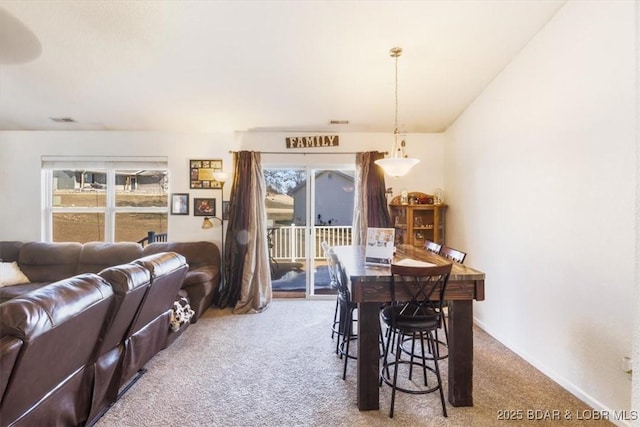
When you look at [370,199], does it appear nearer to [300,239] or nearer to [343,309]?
[300,239]

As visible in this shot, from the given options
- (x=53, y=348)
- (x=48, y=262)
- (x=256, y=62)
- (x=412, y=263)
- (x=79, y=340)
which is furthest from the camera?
(x=48, y=262)

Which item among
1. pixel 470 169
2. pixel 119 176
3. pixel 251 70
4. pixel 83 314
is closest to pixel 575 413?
pixel 470 169

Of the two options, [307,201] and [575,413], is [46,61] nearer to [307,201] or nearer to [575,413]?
[307,201]

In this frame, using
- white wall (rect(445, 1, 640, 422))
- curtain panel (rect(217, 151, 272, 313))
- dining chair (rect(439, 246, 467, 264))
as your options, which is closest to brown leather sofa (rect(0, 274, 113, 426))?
curtain panel (rect(217, 151, 272, 313))

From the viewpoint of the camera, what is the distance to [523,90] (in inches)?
111

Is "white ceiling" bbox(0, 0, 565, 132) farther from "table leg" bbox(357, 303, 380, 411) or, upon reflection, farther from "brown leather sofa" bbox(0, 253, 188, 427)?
"table leg" bbox(357, 303, 380, 411)

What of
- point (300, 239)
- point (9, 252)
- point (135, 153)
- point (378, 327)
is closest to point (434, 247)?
point (378, 327)

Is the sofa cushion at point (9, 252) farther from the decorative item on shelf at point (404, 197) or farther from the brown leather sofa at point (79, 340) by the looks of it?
the decorative item on shelf at point (404, 197)

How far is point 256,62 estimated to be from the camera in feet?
10.2

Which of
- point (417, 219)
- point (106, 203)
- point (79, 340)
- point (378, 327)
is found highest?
point (106, 203)

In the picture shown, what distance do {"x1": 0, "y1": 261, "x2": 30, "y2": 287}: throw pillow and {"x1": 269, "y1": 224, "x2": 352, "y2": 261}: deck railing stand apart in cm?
304

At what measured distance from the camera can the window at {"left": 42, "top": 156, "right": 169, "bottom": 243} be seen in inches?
180

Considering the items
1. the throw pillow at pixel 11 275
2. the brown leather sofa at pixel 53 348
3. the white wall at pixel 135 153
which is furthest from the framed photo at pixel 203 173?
the brown leather sofa at pixel 53 348

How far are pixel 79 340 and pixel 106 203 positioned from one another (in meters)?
3.68
